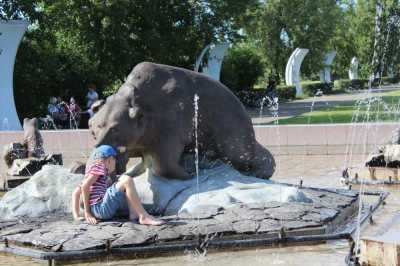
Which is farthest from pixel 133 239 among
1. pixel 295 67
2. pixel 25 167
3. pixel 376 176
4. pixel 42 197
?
pixel 295 67

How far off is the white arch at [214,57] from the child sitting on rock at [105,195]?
2264 centimetres

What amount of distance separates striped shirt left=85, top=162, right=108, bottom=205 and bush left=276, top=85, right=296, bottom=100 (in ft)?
117

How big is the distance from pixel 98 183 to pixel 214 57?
79.6ft

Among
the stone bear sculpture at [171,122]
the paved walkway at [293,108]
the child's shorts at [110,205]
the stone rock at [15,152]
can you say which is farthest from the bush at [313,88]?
the child's shorts at [110,205]

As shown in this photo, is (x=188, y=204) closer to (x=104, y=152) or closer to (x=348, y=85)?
(x=104, y=152)

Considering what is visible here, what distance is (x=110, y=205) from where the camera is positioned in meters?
7.09

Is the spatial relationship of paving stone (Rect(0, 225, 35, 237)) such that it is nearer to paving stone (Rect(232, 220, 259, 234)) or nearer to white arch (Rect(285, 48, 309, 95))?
paving stone (Rect(232, 220, 259, 234))

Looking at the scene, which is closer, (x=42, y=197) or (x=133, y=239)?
(x=133, y=239)

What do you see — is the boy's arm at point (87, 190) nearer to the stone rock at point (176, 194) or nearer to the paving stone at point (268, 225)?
the stone rock at point (176, 194)

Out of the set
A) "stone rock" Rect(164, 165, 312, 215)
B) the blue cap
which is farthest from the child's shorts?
"stone rock" Rect(164, 165, 312, 215)

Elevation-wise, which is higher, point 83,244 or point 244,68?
point 244,68

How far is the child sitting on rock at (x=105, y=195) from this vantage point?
23.1 feet

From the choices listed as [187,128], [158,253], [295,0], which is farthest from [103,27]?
[295,0]

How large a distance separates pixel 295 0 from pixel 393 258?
155 feet
